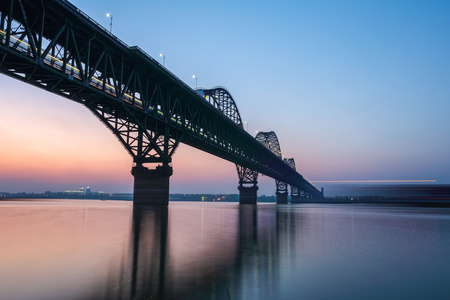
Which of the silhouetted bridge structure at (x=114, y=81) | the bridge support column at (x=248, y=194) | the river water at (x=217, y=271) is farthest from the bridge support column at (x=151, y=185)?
the bridge support column at (x=248, y=194)

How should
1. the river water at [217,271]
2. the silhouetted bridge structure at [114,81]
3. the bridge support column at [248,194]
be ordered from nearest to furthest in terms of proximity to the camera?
the river water at [217,271] < the silhouetted bridge structure at [114,81] < the bridge support column at [248,194]

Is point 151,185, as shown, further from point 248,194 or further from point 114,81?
point 248,194

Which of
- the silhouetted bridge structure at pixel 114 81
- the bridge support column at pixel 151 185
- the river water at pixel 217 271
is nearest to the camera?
the river water at pixel 217 271

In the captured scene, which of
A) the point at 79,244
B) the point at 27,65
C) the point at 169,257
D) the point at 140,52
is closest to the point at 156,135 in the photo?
the point at 140,52

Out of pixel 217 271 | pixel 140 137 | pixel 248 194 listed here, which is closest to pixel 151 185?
pixel 140 137

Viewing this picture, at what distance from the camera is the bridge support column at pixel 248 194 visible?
113 m

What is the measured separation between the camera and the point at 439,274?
6.61 meters

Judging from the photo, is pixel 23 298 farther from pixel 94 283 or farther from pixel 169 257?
pixel 169 257

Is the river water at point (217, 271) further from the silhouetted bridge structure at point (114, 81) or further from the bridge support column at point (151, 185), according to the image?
the bridge support column at point (151, 185)

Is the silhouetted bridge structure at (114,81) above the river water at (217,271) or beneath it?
above

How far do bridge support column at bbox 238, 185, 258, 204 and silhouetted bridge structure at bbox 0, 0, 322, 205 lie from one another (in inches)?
1583

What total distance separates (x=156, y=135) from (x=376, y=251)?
38.2 metres

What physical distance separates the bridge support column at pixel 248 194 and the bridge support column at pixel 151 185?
231ft

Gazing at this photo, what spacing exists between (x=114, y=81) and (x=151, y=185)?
16.8 meters
